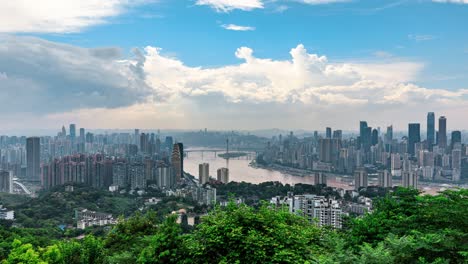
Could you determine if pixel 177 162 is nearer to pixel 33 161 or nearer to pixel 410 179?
pixel 33 161

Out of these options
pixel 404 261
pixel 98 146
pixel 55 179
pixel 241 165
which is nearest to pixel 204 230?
pixel 404 261

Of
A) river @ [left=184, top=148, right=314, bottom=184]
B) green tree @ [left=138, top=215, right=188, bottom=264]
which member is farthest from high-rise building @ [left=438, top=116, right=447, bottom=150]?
green tree @ [left=138, top=215, right=188, bottom=264]

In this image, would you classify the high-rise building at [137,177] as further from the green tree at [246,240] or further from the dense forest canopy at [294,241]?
the green tree at [246,240]

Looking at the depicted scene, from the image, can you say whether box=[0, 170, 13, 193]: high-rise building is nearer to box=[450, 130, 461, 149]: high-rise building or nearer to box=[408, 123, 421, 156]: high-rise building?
box=[408, 123, 421, 156]: high-rise building

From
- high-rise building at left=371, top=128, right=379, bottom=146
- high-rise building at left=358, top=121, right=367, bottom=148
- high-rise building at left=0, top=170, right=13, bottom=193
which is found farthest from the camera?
high-rise building at left=371, top=128, right=379, bottom=146

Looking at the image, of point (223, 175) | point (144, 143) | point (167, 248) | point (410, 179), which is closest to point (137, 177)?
point (223, 175)

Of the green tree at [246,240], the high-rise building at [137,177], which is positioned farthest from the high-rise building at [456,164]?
the green tree at [246,240]

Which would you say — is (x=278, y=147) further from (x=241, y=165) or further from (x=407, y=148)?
(x=407, y=148)
